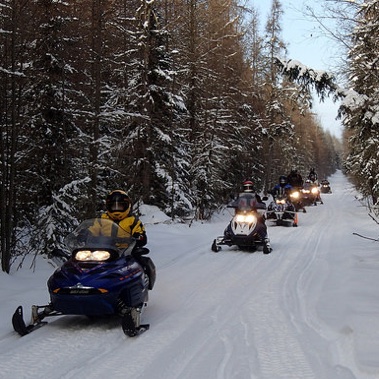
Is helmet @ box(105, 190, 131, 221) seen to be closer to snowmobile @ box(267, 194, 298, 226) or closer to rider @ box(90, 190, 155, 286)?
rider @ box(90, 190, 155, 286)

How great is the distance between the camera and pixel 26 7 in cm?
812

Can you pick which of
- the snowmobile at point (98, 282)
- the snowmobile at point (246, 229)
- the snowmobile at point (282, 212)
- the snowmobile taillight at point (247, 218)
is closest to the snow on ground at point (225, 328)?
the snowmobile at point (98, 282)

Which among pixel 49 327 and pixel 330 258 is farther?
pixel 330 258

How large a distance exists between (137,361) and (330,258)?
24.4 feet

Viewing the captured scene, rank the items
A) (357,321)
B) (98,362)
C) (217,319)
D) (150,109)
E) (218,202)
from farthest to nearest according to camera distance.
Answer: (218,202) → (150,109) → (217,319) → (357,321) → (98,362)

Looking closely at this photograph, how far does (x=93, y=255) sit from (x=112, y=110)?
9.42 metres

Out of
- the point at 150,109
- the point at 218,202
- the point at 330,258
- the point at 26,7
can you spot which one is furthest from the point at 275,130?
the point at 26,7

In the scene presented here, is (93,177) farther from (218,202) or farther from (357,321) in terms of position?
(218,202)

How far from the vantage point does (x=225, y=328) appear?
5734 mm

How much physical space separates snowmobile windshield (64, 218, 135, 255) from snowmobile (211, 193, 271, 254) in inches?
232

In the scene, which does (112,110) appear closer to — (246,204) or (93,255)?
(246,204)

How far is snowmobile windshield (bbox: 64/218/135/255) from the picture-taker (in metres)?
6.04

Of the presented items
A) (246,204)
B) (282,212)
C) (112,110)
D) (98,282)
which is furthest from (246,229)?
(98,282)

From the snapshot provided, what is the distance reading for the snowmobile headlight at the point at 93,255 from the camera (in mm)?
5852
